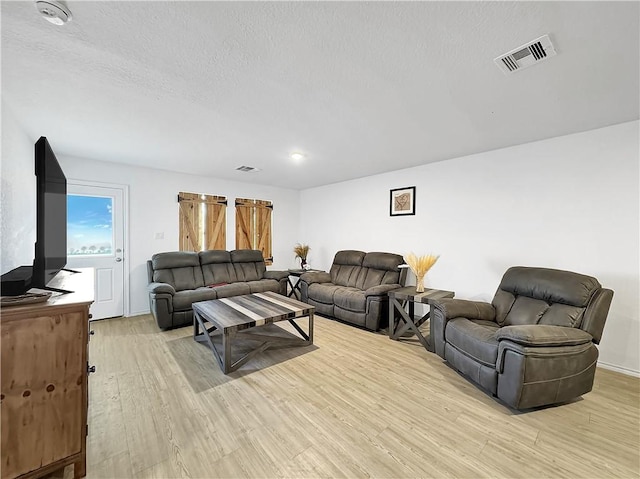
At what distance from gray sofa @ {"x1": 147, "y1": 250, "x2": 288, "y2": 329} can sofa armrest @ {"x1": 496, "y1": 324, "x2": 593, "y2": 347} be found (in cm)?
356

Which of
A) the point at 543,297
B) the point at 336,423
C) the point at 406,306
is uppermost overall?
the point at 543,297

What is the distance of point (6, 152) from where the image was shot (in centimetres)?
224

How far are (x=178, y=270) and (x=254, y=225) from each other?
1819 millimetres

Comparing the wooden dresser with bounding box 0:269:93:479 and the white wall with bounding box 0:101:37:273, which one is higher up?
the white wall with bounding box 0:101:37:273

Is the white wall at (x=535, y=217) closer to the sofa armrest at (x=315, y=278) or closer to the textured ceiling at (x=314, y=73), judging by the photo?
the textured ceiling at (x=314, y=73)

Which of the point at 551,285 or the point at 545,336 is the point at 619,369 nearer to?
the point at 551,285

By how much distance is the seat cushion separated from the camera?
2146 mm

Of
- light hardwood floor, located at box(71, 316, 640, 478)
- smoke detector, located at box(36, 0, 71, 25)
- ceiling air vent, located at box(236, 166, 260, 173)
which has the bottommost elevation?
light hardwood floor, located at box(71, 316, 640, 478)

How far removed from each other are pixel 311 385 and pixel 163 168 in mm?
4081

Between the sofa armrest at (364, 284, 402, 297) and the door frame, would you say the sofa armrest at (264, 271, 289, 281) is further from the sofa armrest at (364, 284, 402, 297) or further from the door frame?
the door frame

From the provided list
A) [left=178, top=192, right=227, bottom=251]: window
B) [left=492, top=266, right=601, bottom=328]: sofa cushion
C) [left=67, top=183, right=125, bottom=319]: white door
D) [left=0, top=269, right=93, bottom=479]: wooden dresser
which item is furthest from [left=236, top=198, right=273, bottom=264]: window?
[left=492, top=266, right=601, bottom=328]: sofa cushion

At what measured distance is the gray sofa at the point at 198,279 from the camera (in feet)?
11.9

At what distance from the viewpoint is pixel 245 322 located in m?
2.62

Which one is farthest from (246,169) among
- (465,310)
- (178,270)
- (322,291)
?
(465,310)
